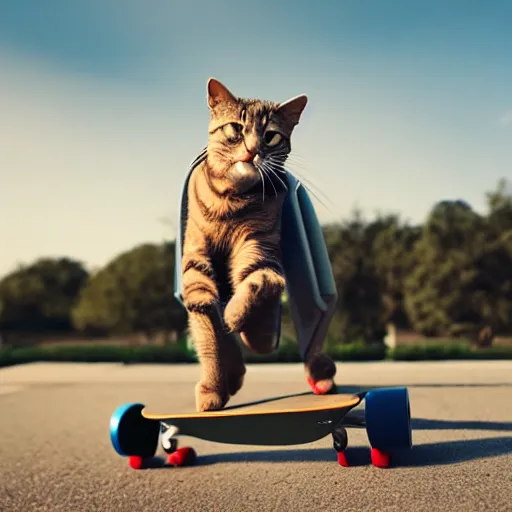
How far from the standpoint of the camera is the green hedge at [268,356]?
47.8 ft

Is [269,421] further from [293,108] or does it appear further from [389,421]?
[293,108]

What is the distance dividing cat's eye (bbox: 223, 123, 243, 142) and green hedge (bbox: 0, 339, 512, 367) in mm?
10239

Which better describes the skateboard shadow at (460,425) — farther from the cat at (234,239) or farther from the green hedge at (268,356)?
the green hedge at (268,356)

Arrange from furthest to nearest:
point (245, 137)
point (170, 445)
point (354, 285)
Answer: point (354, 285), point (170, 445), point (245, 137)

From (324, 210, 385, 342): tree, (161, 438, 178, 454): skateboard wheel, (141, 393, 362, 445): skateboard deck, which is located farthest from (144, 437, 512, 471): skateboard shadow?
(324, 210, 385, 342): tree

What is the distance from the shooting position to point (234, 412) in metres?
3.69

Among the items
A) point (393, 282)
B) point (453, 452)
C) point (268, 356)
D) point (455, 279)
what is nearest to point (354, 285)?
point (393, 282)

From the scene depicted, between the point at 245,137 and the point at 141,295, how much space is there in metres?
18.2

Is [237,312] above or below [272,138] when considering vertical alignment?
below

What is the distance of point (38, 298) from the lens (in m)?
34.6

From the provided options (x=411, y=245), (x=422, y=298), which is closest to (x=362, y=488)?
(x=422, y=298)

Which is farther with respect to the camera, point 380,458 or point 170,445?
point 170,445

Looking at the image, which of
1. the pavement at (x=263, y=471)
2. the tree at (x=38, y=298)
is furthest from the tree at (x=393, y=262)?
the tree at (x=38, y=298)

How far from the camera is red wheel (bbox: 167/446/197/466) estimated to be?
4219mm
